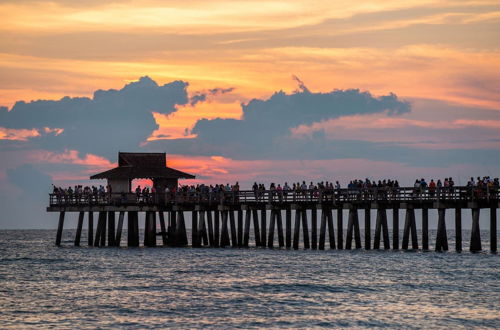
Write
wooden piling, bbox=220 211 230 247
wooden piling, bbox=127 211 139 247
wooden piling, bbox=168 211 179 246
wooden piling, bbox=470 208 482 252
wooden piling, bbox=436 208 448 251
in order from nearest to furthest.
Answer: wooden piling, bbox=470 208 482 252 < wooden piling, bbox=436 208 448 251 < wooden piling, bbox=220 211 230 247 < wooden piling, bbox=168 211 179 246 < wooden piling, bbox=127 211 139 247

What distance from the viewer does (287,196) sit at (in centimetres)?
6034

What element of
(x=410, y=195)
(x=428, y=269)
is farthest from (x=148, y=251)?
(x=428, y=269)

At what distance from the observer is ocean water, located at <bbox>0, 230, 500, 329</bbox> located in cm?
3388

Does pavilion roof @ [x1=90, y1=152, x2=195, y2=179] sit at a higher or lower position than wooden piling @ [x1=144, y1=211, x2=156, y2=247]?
higher

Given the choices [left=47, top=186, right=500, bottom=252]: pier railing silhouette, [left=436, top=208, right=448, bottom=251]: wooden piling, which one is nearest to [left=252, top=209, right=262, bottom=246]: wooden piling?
[left=47, top=186, right=500, bottom=252]: pier railing silhouette

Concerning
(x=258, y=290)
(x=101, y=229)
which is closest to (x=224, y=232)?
(x=101, y=229)

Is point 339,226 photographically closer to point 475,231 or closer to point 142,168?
point 475,231

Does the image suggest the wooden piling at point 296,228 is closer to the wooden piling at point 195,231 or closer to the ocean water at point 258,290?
the ocean water at point 258,290

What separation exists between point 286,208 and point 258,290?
62.1ft

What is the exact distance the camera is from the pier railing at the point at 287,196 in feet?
173

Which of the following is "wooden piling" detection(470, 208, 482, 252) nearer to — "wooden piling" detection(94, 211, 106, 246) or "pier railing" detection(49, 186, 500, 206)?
"pier railing" detection(49, 186, 500, 206)

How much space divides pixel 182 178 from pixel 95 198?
18.6 ft

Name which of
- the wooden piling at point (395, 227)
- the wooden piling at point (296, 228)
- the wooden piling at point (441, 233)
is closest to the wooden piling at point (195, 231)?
the wooden piling at point (296, 228)

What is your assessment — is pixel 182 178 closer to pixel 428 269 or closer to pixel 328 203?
pixel 328 203
